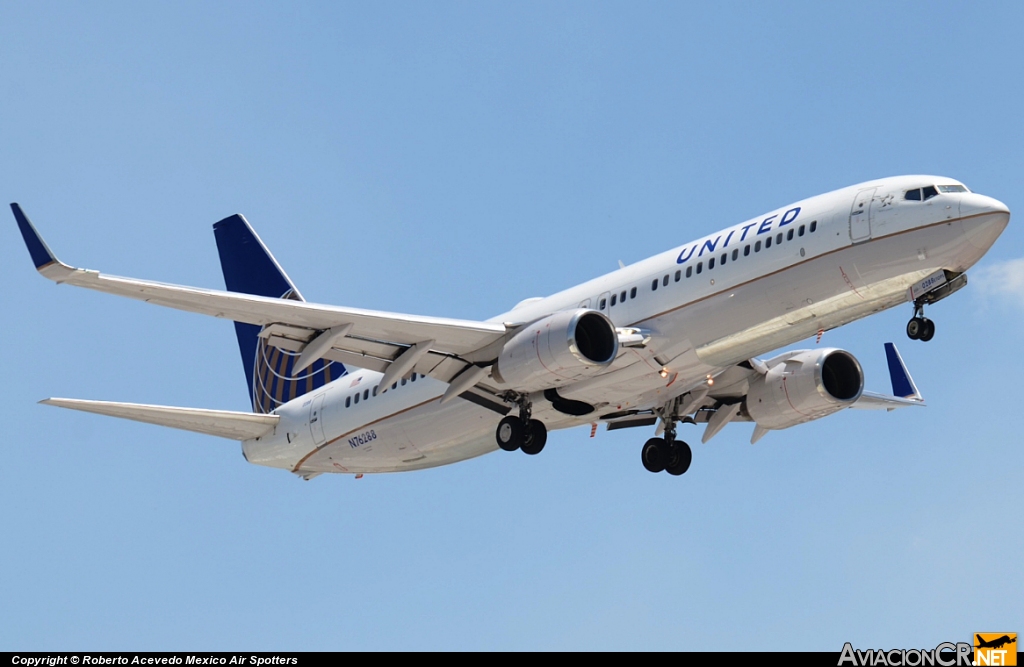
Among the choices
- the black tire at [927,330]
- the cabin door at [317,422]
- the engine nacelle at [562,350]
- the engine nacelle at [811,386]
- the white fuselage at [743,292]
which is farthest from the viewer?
the cabin door at [317,422]

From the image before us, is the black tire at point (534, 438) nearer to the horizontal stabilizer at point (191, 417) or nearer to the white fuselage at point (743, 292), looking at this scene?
the white fuselage at point (743, 292)

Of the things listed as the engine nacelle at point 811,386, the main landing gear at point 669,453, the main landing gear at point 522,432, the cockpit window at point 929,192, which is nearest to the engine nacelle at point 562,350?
the main landing gear at point 522,432

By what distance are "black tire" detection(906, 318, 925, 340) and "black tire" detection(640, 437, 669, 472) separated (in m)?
9.22

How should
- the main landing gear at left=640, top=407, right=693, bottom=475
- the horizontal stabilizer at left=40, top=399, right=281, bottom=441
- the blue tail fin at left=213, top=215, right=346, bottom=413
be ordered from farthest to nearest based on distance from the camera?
the blue tail fin at left=213, top=215, right=346, bottom=413 < the main landing gear at left=640, top=407, right=693, bottom=475 < the horizontal stabilizer at left=40, top=399, right=281, bottom=441

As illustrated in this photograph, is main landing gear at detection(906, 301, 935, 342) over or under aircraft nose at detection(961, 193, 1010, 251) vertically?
under

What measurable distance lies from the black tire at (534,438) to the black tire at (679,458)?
4.81 metres

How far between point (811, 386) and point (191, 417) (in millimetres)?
16552

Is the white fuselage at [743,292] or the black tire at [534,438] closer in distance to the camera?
the white fuselage at [743,292]

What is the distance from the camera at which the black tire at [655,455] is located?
122ft

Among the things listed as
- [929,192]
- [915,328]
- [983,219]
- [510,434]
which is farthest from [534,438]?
[983,219]

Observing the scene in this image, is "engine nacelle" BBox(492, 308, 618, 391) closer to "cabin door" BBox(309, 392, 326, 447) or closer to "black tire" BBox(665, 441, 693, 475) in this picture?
"black tire" BBox(665, 441, 693, 475)

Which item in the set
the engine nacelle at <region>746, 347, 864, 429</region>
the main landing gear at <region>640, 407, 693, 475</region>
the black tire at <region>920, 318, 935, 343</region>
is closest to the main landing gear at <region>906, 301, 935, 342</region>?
the black tire at <region>920, 318, 935, 343</region>

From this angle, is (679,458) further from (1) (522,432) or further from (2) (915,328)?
(2) (915,328)

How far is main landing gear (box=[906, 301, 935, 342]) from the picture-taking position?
1170 inches
